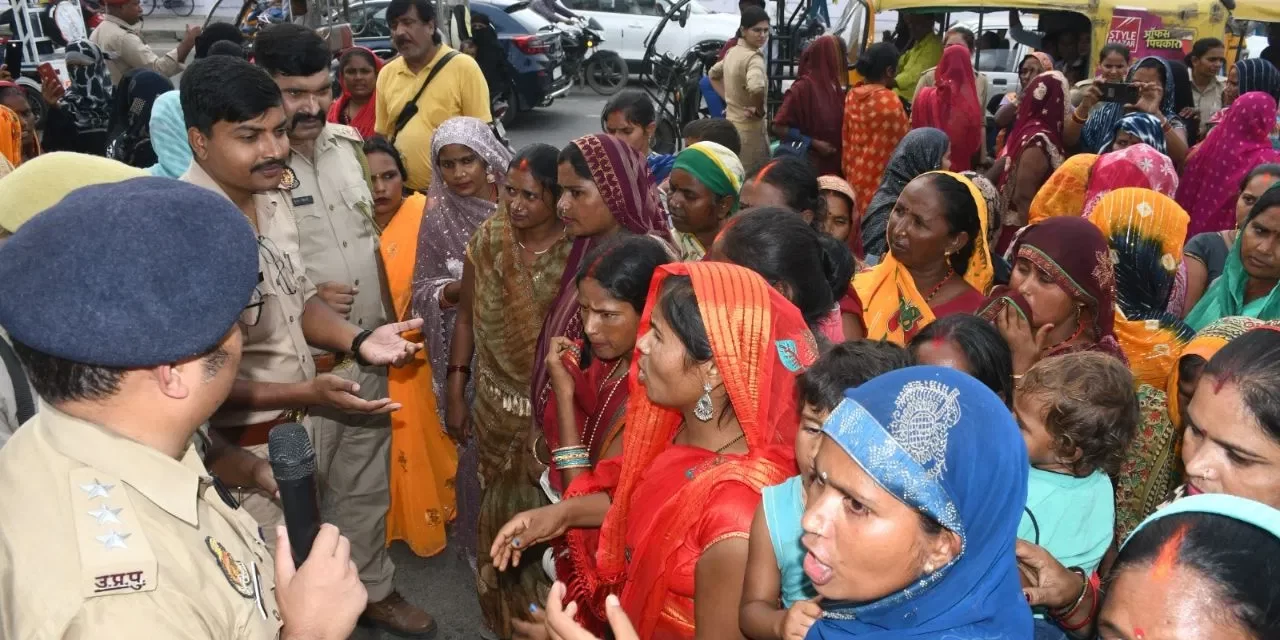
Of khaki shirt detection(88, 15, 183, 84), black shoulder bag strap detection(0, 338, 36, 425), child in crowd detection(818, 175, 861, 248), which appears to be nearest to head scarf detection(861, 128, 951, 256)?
child in crowd detection(818, 175, 861, 248)

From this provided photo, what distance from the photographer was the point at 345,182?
11.9 ft

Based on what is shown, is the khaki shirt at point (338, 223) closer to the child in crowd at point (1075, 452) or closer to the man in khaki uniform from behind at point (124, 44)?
the child in crowd at point (1075, 452)

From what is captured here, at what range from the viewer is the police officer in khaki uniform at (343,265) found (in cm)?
353

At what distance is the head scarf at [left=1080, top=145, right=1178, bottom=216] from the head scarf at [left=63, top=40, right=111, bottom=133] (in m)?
6.53

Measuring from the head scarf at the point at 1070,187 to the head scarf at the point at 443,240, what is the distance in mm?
2608

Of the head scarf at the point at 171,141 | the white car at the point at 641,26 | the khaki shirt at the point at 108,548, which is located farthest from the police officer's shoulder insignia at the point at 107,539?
the white car at the point at 641,26

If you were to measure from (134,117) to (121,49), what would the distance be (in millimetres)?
1967

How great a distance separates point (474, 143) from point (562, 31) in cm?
985

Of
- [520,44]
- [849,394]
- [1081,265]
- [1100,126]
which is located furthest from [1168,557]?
[520,44]

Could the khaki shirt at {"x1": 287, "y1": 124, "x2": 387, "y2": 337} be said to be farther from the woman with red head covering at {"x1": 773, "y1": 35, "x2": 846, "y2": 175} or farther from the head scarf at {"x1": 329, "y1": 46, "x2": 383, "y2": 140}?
the woman with red head covering at {"x1": 773, "y1": 35, "x2": 846, "y2": 175}

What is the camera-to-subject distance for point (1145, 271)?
3240mm

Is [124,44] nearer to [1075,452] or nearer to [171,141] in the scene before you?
[171,141]

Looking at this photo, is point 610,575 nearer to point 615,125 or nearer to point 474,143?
point 474,143

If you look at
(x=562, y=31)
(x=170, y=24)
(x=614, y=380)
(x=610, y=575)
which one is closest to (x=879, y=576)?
(x=610, y=575)
